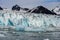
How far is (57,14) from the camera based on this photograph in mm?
14062

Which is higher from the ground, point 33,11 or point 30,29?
point 33,11

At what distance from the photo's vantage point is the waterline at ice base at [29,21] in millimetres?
12587

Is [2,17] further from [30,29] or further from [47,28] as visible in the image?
[47,28]

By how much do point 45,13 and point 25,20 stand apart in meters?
1.57

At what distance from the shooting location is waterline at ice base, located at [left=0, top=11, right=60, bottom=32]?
1259 centimetres

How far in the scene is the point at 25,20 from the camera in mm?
12891

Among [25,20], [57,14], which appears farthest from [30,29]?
[57,14]

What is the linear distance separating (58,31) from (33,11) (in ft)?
7.12

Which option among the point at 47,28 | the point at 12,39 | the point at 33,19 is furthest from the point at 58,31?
the point at 12,39

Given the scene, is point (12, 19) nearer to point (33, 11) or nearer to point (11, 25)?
point (11, 25)

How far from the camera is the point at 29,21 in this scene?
13.0 metres

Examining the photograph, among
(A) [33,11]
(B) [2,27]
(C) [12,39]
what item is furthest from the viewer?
(A) [33,11]

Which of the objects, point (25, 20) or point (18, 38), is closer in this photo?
point (18, 38)

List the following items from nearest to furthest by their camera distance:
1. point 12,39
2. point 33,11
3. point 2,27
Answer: point 12,39, point 2,27, point 33,11
